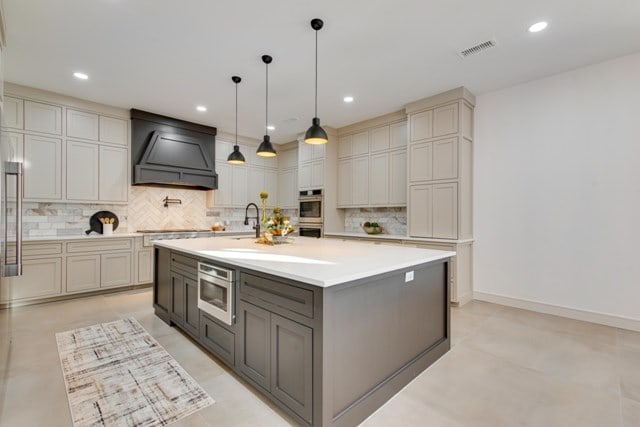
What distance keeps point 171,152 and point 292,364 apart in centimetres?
458

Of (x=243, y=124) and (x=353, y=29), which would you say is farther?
(x=243, y=124)

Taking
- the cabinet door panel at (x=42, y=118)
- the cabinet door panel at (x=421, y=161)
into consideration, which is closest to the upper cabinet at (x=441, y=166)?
the cabinet door panel at (x=421, y=161)

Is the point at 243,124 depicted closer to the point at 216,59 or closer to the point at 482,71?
the point at 216,59

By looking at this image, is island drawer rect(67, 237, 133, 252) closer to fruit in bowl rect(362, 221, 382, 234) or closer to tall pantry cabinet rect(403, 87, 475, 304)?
fruit in bowl rect(362, 221, 382, 234)

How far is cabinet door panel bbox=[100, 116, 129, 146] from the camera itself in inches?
181

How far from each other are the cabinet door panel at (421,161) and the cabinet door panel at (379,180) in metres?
0.63

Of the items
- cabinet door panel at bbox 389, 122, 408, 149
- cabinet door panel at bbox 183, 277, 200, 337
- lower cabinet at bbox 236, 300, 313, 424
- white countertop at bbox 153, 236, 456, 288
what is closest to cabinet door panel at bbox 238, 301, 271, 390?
lower cabinet at bbox 236, 300, 313, 424

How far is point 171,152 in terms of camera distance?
16.8 feet

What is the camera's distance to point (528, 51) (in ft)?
10.1

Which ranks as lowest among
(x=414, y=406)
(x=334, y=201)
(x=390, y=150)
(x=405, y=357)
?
(x=414, y=406)

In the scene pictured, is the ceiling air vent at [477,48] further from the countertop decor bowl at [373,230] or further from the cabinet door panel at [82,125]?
the cabinet door panel at [82,125]

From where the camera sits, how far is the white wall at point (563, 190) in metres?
3.19

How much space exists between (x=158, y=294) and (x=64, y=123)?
9.66 ft

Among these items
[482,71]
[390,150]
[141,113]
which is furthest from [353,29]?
[141,113]
